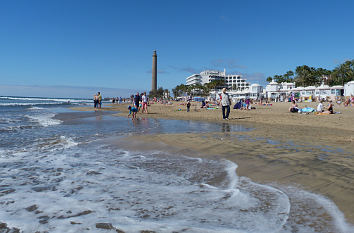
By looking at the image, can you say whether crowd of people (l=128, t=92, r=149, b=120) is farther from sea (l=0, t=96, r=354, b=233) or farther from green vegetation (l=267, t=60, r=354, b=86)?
green vegetation (l=267, t=60, r=354, b=86)

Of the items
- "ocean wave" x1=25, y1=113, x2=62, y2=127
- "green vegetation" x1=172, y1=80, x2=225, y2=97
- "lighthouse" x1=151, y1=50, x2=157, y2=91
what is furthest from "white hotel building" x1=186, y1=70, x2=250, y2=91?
"ocean wave" x1=25, y1=113, x2=62, y2=127

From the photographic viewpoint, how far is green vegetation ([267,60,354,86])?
69.2 meters

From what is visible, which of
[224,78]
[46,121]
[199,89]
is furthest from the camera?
[224,78]

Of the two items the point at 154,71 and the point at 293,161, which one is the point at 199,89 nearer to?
the point at 154,71

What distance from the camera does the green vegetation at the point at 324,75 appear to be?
69188mm

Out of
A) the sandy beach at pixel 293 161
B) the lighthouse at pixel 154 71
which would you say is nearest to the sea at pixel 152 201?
the sandy beach at pixel 293 161

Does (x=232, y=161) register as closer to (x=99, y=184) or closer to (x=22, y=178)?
(x=99, y=184)

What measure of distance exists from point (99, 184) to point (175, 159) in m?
1.71

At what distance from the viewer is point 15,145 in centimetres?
617

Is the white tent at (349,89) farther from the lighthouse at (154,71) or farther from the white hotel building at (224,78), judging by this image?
the white hotel building at (224,78)

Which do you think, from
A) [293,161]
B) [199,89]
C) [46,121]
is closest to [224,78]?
[199,89]

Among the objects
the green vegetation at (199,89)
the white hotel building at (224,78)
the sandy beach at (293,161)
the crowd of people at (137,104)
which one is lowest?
the sandy beach at (293,161)

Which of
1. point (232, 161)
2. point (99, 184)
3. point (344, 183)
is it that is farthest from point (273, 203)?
point (99, 184)

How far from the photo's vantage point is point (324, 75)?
79.2 meters
